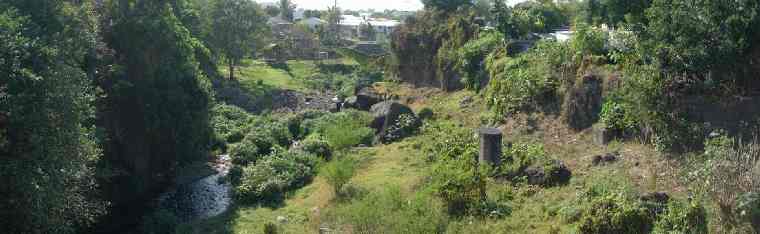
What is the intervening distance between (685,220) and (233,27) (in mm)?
39057

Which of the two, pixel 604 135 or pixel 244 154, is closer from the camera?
pixel 604 135

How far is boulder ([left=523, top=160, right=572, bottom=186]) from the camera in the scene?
1606cm

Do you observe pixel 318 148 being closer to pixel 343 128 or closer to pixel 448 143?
pixel 343 128

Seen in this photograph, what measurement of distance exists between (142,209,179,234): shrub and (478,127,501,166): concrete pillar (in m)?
10.3

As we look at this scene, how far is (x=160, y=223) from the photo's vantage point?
1997 centimetres

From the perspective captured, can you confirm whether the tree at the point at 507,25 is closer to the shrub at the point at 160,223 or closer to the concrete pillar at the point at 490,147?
the concrete pillar at the point at 490,147

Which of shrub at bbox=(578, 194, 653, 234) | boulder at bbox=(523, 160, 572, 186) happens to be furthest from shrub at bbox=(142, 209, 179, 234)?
shrub at bbox=(578, 194, 653, 234)

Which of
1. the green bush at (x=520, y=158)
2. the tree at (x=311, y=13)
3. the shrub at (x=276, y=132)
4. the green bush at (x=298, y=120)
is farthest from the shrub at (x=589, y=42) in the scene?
the tree at (x=311, y=13)

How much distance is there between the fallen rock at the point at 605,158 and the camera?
1595cm

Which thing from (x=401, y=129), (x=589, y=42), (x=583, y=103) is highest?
(x=589, y=42)

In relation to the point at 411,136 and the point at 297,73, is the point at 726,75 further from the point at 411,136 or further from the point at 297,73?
the point at 297,73

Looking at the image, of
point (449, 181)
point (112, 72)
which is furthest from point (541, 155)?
point (112, 72)

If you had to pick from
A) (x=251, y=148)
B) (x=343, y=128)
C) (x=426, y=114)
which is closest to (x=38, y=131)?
(x=251, y=148)

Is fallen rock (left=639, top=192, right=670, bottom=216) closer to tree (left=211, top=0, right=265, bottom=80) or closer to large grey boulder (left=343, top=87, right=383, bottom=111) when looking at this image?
large grey boulder (left=343, top=87, right=383, bottom=111)
